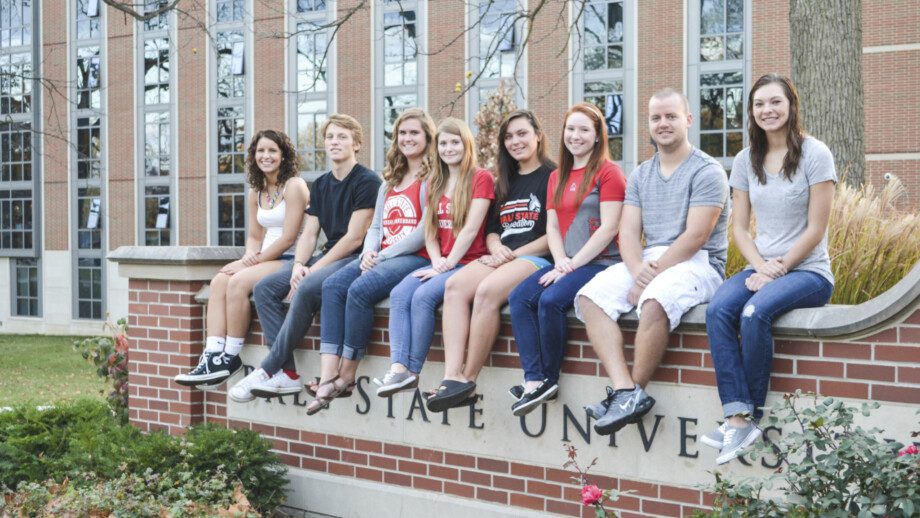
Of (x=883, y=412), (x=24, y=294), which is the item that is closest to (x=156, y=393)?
(x=883, y=412)

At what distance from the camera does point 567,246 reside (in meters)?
5.43

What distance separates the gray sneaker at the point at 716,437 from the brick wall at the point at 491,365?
0.29 meters

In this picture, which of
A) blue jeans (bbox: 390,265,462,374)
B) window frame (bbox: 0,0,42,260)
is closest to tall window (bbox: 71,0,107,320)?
window frame (bbox: 0,0,42,260)

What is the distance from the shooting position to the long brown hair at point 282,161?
22.4 feet

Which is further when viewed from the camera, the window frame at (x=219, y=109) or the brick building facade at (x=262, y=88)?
the window frame at (x=219, y=109)

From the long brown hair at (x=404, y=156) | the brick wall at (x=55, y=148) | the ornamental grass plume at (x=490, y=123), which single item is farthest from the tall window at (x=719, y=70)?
the brick wall at (x=55, y=148)

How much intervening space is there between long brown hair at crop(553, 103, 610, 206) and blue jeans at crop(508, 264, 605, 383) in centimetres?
50

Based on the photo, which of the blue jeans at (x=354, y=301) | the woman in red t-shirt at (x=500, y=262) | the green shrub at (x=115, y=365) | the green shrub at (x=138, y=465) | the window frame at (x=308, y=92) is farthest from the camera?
the window frame at (x=308, y=92)

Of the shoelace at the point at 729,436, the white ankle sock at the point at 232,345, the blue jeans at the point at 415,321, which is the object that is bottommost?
the shoelace at the point at 729,436

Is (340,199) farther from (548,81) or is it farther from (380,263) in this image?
(548,81)

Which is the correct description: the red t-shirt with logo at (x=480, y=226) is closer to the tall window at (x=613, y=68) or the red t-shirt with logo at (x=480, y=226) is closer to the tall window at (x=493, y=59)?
the tall window at (x=613, y=68)

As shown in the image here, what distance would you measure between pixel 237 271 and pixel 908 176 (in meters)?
16.9

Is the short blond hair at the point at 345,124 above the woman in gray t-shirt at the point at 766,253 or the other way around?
above

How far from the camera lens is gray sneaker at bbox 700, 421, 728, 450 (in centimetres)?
456
